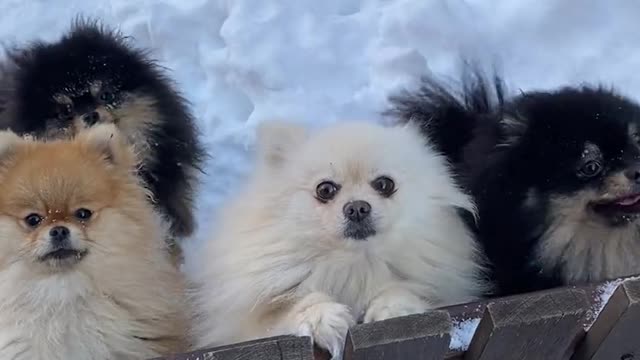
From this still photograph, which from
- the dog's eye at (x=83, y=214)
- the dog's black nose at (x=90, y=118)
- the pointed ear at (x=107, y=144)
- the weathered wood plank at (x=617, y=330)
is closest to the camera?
the weathered wood plank at (x=617, y=330)

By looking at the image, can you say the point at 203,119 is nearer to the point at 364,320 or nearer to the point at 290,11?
the point at 290,11

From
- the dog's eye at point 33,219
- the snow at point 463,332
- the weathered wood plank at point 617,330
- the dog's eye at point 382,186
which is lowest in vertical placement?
the weathered wood plank at point 617,330

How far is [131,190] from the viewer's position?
2.08 meters

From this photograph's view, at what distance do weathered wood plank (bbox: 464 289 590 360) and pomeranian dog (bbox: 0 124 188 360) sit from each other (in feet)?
2.09

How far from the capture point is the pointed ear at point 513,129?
2191 mm

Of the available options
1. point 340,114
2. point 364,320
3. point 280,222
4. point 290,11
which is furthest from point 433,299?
point 290,11

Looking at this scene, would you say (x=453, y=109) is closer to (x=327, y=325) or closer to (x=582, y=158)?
(x=582, y=158)

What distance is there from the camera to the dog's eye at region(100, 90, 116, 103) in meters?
2.47

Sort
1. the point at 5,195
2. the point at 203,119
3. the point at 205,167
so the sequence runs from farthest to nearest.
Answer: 1. the point at 203,119
2. the point at 205,167
3. the point at 5,195

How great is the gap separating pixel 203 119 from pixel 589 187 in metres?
1.42

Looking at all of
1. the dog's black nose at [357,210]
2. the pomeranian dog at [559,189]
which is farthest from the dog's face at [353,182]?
the pomeranian dog at [559,189]

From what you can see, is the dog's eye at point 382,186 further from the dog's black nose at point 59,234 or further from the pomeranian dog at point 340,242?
the dog's black nose at point 59,234

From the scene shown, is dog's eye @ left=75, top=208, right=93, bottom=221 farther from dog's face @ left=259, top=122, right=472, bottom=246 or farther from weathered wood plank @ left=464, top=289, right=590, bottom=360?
weathered wood plank @ left=464, top=289, right=590, bottom=360

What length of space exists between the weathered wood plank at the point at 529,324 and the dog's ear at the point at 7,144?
0.94 metres
